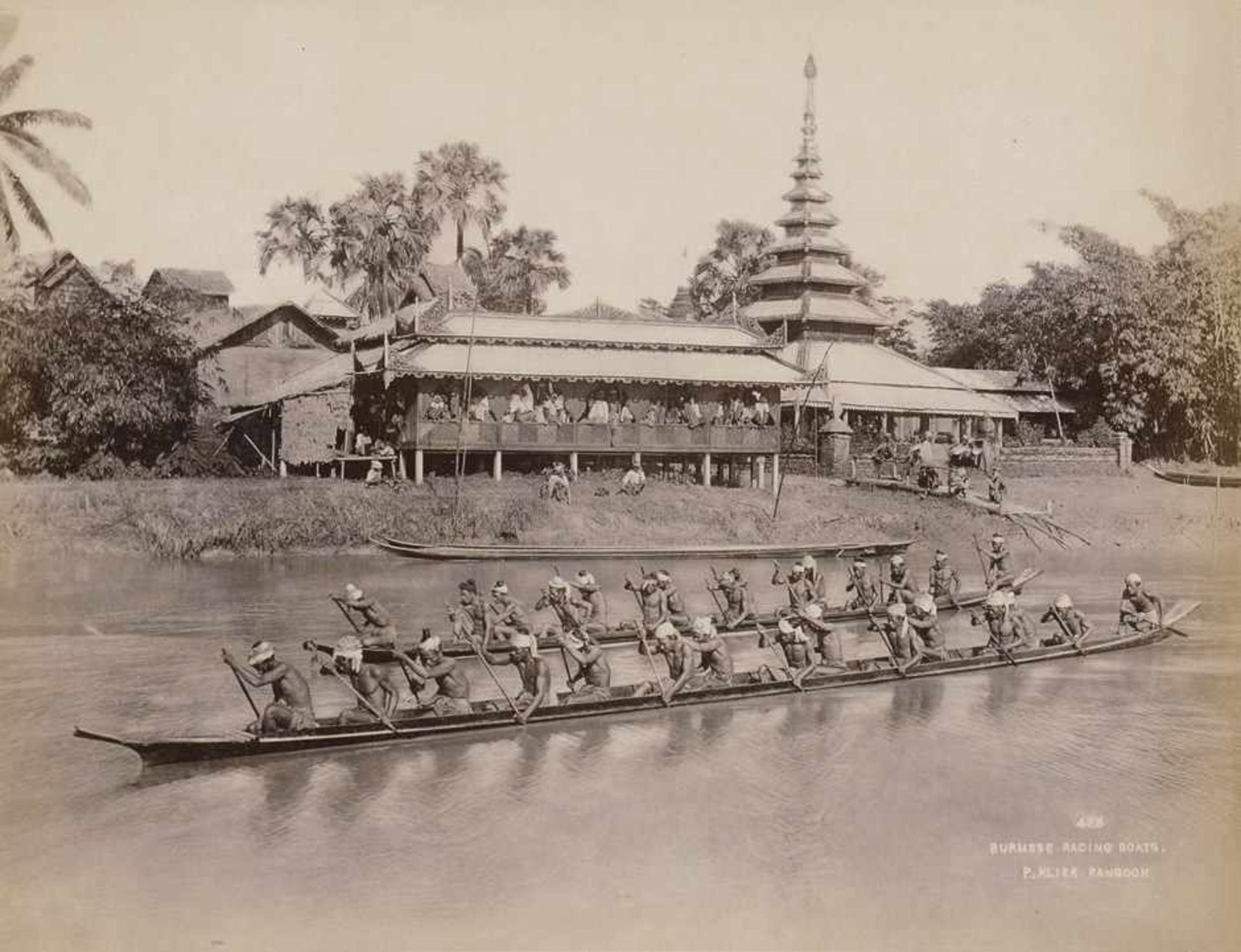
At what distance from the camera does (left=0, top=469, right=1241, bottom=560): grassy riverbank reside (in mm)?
17594

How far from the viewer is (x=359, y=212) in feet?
82.7

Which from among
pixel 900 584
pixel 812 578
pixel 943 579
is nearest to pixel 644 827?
pixel 812 578

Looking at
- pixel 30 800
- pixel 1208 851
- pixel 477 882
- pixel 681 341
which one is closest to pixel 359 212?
pixel 681 341

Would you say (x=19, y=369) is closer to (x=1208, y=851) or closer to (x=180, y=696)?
(x=180, y=696)

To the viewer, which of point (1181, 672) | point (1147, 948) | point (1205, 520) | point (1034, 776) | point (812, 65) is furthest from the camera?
point (1205, 520)

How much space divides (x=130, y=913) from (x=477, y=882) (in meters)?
2.87

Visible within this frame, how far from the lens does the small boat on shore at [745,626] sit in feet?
48.6

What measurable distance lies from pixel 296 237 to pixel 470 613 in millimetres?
9305

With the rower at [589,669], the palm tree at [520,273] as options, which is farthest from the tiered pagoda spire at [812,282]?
the rower at [589,669]

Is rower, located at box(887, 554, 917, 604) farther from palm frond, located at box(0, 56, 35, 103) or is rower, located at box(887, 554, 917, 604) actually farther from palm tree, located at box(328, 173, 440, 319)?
palm frond, located at box(0, 56, 35, 103)

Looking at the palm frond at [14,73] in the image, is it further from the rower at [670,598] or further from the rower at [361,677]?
the rower at [670,598]

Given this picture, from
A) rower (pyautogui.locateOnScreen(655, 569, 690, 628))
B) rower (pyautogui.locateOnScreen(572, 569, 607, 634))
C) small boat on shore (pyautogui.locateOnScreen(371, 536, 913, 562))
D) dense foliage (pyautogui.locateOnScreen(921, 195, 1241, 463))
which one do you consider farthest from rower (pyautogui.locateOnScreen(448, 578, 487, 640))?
dense foliage (pyautogui.locateOnScreen(921, 195, 1241, 463))

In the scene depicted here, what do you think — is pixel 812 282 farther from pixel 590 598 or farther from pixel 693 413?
pixel 590 598

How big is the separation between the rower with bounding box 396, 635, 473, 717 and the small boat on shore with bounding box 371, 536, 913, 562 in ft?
18.1
